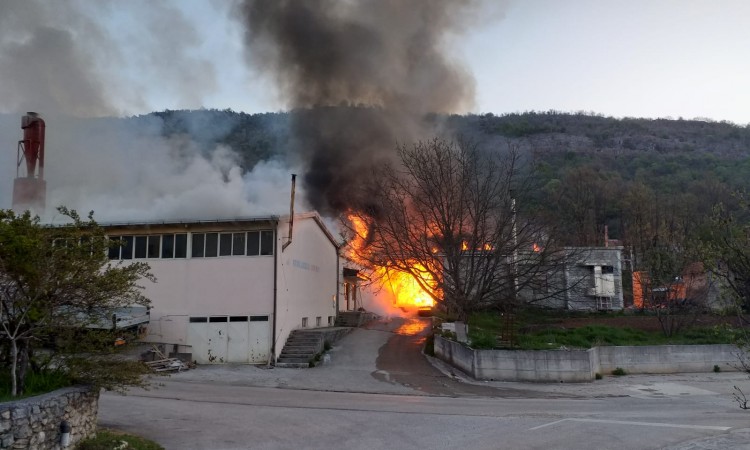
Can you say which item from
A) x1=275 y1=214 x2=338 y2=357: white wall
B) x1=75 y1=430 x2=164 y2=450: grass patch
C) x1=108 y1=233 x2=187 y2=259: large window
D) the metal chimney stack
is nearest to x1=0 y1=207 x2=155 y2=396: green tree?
x1=75 y1=430 x2=164 y2=450: grass patch

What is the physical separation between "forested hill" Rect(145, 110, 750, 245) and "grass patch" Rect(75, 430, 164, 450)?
77.3 feet

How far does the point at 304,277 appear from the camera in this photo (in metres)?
26.3

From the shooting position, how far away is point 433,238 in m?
25.0

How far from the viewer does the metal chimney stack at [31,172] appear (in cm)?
3000

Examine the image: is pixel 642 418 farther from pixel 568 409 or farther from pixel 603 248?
pixel 603 248

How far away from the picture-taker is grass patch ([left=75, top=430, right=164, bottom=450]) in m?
8.16

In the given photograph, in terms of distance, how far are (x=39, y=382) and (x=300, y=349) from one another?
48.1 ft

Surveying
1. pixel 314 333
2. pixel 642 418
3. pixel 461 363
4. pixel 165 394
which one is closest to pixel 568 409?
pixel 642 418

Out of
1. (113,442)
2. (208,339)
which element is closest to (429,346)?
(208,339)

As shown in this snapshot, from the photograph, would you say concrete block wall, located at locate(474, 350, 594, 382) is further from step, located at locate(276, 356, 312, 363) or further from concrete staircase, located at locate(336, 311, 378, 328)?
concrete staircase, located at locate(336, 311, 378, 328)

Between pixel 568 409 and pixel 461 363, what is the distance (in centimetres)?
739

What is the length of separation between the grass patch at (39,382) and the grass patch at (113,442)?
38.1 inches

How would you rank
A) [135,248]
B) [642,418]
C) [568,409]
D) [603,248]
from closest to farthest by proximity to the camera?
[642,418]
[568,409]
[135,248]
[603,248]

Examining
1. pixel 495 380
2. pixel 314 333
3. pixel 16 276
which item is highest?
pixel 16 276
